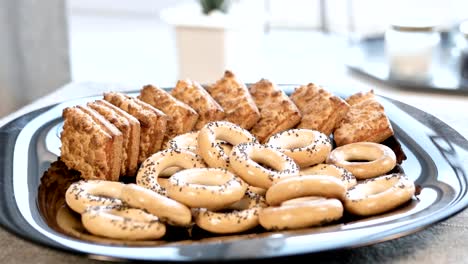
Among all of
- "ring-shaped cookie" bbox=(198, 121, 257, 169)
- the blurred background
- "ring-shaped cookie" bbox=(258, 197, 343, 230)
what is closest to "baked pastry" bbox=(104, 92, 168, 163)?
"ring-shaped cookie" bbox=(198, 121, 257, 169)

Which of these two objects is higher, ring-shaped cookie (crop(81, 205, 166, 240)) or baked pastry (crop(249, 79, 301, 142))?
baked pastry (crop(249, 79, 301, 142))

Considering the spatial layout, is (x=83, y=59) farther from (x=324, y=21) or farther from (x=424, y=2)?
(x=424, y=2)

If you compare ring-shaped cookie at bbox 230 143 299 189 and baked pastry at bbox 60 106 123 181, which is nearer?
ring-shaped cookie at bbox 230 143 299 189

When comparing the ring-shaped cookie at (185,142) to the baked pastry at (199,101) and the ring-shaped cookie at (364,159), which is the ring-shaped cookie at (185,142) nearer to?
the baked pastry at (199,101)

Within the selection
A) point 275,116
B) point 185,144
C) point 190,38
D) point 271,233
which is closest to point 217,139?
point 185,144

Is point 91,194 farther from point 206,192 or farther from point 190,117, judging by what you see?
point 190,117

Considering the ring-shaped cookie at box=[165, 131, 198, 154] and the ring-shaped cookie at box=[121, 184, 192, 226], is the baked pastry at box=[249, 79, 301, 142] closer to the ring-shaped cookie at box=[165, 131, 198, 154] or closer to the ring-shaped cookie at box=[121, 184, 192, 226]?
the ring-shaped cookie at box=[165, 131, 198, 154]

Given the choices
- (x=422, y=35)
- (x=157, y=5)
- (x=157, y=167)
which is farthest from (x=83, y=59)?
(x=157, y=167)
